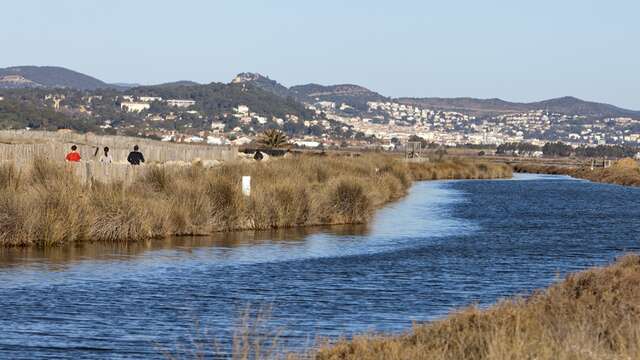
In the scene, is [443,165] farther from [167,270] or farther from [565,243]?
[167,270]

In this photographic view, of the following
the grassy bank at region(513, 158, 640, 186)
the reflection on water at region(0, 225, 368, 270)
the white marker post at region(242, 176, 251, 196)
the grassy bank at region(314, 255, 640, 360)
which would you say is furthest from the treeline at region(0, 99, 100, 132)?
the grassy bank at region(314, 255, 640, 360)

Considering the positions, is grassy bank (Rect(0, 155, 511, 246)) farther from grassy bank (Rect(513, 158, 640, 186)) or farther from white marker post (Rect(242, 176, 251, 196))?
grassy bank (Rect(513, 158, 640, 186))

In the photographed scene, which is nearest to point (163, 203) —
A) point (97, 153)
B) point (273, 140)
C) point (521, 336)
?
point (521, 336)

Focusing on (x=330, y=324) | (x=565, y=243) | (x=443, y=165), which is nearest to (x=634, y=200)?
(x=565, y=243)

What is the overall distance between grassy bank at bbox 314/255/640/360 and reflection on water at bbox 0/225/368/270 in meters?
12.4

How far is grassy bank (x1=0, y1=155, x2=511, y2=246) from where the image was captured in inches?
1123

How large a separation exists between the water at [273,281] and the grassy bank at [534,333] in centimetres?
279

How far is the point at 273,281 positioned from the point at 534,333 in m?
11.7

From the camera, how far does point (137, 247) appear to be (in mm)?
29516

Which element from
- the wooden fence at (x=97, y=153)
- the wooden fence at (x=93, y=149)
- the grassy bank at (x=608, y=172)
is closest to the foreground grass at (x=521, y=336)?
the wooden fence at (x=97, y=153)

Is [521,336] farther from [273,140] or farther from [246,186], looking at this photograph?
[273,140]

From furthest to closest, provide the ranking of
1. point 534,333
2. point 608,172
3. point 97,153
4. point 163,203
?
point 608,172 < point 97,153 < point 163,203 < point 534,333

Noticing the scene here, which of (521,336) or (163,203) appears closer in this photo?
(521,336)

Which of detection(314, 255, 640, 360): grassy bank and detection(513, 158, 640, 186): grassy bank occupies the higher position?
detection(314, 255, 640, 360): grassy bank
